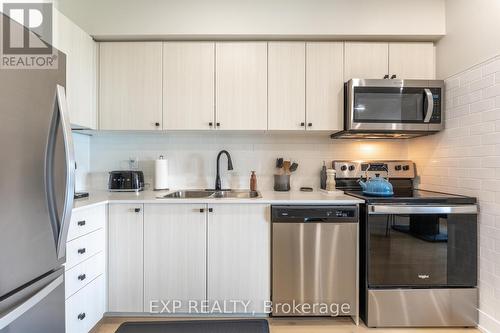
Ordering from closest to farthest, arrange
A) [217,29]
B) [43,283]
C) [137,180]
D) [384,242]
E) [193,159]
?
[43,283] → [384,242] → [217,29] → [137,180] → [193,159]

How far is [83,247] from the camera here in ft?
5.19

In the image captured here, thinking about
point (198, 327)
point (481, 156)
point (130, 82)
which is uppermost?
point (130, 82)

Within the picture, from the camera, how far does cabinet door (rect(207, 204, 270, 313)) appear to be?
1.85 m

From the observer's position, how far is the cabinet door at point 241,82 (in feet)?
7.02

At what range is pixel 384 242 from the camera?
1.79m

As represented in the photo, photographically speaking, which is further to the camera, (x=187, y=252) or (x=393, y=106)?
(x=393, y=106)

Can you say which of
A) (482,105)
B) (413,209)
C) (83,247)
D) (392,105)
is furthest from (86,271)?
(482,105)

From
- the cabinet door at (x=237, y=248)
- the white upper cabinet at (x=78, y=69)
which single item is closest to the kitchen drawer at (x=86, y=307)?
the cabinet door at (x=237, y=248)

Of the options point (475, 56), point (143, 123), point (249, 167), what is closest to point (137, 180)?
point (143, 123)

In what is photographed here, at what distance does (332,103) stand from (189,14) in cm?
135

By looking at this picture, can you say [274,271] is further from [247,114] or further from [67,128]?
[67,128]

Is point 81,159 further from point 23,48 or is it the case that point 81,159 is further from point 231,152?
point 23,48

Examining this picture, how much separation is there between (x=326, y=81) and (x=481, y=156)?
3.88 feet

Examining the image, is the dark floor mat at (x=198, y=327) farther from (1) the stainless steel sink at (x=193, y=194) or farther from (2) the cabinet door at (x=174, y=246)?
(1) the stainless steel sink at (x=193, y=194)
